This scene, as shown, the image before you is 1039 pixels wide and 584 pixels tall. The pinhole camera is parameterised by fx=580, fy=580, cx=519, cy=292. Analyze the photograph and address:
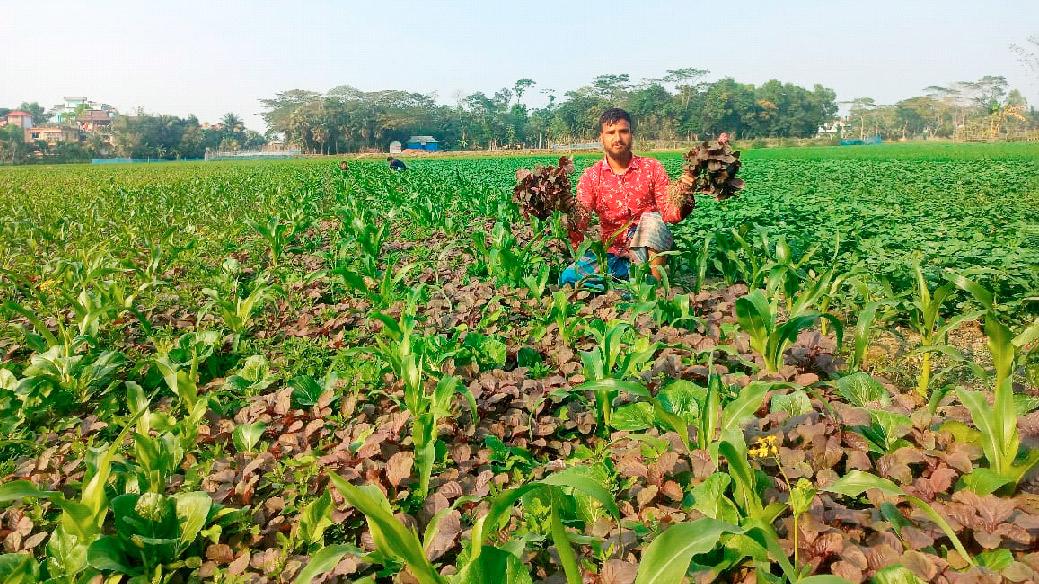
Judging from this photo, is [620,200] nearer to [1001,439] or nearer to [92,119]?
[1001,439]

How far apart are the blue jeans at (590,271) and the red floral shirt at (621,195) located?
10cm

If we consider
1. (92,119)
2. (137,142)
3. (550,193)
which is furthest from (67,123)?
(550,193)

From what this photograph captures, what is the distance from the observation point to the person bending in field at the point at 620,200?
422 centimetres

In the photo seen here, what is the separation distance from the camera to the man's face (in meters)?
4.39

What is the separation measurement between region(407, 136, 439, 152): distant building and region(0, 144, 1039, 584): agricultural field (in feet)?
262

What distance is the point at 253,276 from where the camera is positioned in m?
5.60

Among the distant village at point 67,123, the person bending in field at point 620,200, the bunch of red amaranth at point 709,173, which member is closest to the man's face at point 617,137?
the person bending in field at point 620,200

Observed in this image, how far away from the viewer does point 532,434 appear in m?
2.31

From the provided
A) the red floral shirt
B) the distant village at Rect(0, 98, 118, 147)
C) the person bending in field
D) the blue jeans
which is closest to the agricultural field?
the blue jeans

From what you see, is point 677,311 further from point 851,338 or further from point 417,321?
point 417,321

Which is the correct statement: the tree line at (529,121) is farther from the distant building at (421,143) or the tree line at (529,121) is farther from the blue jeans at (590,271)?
the blue jeans at (590,271)

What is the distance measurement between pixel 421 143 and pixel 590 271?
3189 inches

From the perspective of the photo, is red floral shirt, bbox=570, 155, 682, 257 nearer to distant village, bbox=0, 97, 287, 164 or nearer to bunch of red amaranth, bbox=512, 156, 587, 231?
bunch of red amaranth, bbox=512, 156, 587, 231

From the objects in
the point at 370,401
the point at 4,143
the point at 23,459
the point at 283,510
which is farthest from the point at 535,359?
the point at 4,143
